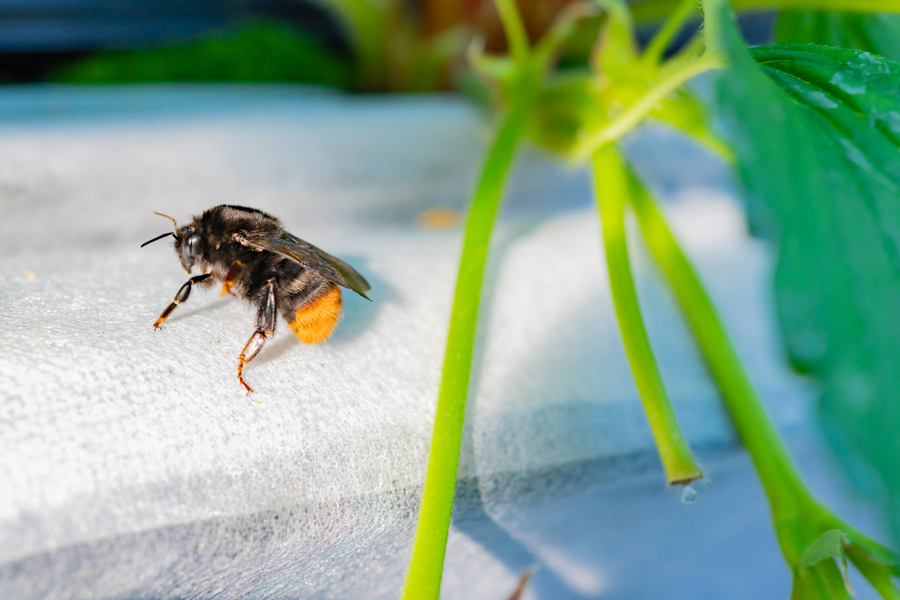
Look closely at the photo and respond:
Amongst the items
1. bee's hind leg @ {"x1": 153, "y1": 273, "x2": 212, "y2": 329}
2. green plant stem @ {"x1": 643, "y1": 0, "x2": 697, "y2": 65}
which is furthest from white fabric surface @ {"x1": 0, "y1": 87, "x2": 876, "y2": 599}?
green plant stem @ {"x1": 643, "y1": 0, "x2": 697, "y2": 65}

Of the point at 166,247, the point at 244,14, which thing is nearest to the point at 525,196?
the point at 166,247

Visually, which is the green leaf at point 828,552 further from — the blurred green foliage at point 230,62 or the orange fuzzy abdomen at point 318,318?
the blurred green foliage at point 230,62

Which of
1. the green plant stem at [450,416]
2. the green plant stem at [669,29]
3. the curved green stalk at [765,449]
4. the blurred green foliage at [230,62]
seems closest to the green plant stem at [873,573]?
the curved green stalk at [765,449]

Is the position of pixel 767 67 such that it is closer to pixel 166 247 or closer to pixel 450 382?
pixel 450 382

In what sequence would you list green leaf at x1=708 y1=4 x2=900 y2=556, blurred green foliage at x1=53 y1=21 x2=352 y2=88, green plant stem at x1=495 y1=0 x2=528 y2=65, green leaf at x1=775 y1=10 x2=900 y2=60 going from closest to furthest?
green leaf at x1=708 y1=4 x2=900 y2=556
green leaf at x1=775 y1=10 x2=900 y2=60
green plant stem at x1=495 y1=0 x2=528 y2=65
blurred green foliage at x1=53 y1=21 x2=352 y2=88

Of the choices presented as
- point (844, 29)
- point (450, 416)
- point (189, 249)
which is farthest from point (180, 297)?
point (844, 29)

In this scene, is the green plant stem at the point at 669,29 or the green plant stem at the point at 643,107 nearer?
the green plant stem at the point at 643,107

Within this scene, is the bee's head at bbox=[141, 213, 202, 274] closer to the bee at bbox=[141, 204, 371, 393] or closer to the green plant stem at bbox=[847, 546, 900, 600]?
the bee at bbox=[141, 204, 371, 393]
